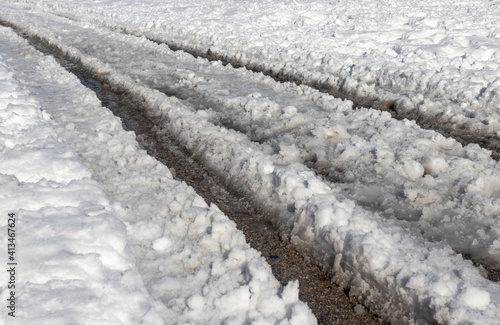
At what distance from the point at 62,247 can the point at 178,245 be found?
89cm

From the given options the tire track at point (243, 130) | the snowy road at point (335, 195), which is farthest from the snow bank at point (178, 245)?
the tire track at point (243, 130)

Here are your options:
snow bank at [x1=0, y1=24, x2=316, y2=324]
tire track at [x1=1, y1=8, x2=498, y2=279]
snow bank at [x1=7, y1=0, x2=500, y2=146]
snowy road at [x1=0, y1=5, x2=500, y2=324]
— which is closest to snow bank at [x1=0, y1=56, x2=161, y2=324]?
snow bank at [x1=0, y1=24, x2=316, y2=324]

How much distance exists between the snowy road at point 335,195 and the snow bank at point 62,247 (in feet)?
0.65

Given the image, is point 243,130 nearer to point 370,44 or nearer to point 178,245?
point 178,245

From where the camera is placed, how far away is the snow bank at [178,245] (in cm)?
257

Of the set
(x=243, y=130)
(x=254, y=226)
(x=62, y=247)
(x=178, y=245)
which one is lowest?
(x=243, y=130)

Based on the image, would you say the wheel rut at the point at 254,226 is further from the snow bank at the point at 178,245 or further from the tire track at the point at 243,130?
the tire track at the point at 243,130

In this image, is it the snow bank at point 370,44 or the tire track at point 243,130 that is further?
the snow bank at point 370,44

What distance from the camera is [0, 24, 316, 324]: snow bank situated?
2570 millimetres

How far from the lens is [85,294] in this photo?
2463 millimetres

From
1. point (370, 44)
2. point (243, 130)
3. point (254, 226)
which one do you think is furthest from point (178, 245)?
point (370, 44)

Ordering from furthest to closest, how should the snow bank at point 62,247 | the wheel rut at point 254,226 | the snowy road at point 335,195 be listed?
the wheel rut at point 254,226, the snowy road at point 335,195, the snow bank at point 62,247

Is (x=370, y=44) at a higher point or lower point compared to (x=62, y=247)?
lower

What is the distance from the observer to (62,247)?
2.87 metres
